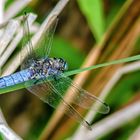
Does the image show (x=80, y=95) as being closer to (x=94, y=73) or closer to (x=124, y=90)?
(x=94, y=73)

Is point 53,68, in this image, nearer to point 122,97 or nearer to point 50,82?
point 50,82

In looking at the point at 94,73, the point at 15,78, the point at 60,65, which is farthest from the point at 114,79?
the point at 15,78

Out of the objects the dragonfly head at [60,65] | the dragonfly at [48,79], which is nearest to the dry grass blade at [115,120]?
the dragonfly at [48,79]

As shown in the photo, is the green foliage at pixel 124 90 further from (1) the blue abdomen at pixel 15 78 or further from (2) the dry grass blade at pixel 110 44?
(1) the blue abdomen at pixel 15 78

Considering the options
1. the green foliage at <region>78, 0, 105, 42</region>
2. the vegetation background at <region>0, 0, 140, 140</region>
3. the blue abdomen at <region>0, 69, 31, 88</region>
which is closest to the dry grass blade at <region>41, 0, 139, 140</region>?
the vegetation background at <region>0, 0, 140, 140</region>

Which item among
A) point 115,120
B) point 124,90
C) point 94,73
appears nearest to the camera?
point 115,120

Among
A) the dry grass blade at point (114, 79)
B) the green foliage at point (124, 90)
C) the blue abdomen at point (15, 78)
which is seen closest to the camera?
the blue abdomen at point (15, 78)
